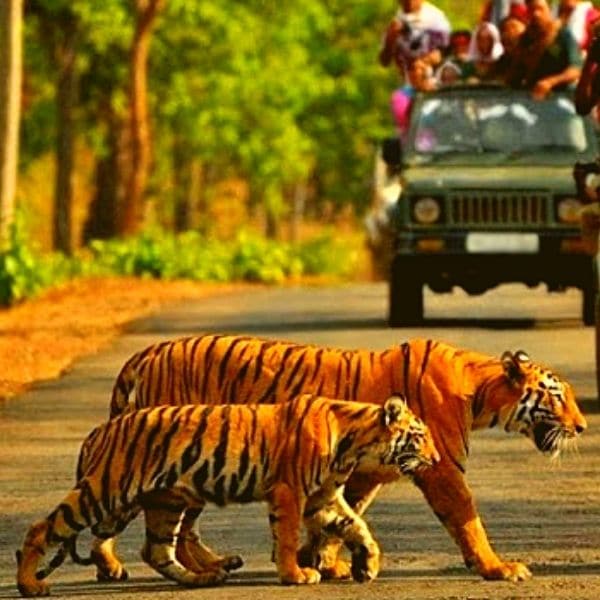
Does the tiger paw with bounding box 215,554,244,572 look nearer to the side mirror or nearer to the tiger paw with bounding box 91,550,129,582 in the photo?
the tiger paw with bounding box 91,550,129,582

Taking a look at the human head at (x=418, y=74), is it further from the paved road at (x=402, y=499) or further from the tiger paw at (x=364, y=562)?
the tiger paw at (x=364, y=562)

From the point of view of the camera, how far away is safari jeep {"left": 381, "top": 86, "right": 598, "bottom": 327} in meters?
24.8

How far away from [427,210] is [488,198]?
478 millimetres

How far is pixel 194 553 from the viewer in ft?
35.2

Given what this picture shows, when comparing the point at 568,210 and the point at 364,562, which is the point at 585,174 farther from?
the point at 364,562

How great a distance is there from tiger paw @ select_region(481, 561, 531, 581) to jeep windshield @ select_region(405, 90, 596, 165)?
14717 mm

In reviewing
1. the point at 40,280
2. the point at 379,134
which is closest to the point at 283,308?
the point at 40,280

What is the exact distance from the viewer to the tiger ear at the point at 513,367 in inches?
419

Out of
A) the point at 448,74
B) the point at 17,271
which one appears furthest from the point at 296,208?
the point at 448,74

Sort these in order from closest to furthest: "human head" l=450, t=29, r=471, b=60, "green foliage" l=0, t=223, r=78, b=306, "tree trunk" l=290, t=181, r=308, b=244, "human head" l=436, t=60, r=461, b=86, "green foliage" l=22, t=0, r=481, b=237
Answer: "human head" l=436, t=60, r=461, b=86 < "human head" l=450, t=29, r=471, b=60 < "green foliage" l=0, t=223, r=78, b=306 < "green foliage" l=22, t=0, r=481, b=237 < "tree trunk" l=290, t=181, r=308, b=244

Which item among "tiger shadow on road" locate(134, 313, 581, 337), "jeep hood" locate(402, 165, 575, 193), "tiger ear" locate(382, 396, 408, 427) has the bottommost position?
"tiger shadow on road" locate(134, 313, 581, 337)

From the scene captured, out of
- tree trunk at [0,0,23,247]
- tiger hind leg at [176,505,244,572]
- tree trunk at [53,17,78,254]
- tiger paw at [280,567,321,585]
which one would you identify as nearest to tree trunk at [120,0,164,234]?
tree trunk at [53,17,78,254]

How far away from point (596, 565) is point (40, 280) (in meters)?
21.6

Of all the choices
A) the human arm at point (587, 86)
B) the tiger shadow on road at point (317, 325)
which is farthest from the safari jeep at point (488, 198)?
the human arm at point (587, 86)
